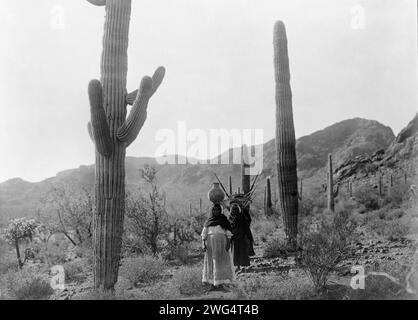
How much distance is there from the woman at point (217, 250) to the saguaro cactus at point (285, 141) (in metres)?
3.24

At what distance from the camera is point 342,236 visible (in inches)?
382

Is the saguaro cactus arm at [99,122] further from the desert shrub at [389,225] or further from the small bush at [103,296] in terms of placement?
the desert shrub at [389,225]

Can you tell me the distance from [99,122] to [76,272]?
569cm

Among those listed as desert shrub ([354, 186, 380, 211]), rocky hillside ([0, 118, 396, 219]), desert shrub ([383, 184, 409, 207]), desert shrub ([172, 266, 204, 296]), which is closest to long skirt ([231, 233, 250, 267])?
desert shrub ([172, 266, 204, 296])

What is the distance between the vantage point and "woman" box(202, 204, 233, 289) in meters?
8.78

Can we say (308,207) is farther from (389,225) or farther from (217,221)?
(217,221)

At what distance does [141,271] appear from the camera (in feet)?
33.9

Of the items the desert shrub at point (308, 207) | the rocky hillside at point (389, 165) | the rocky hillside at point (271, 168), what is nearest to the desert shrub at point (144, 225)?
the desert shrub at point (308, 207)

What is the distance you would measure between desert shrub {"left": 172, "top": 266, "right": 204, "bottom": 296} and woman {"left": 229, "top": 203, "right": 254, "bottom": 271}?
4.38ft

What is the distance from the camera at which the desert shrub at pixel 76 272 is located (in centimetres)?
1161

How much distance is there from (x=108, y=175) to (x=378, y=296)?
205 inches

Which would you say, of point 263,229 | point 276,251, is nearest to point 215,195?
point 276,251
